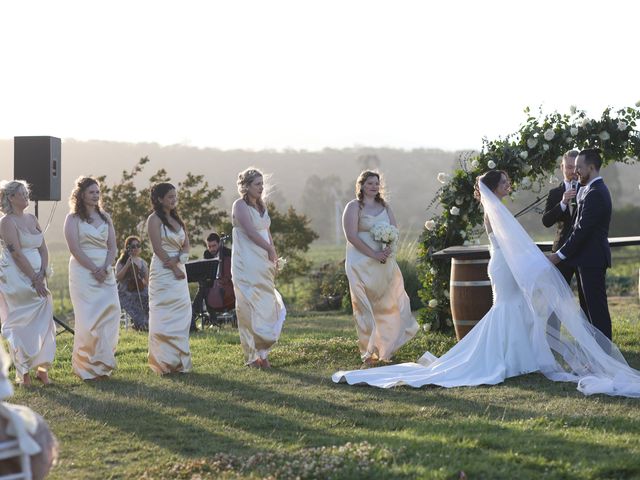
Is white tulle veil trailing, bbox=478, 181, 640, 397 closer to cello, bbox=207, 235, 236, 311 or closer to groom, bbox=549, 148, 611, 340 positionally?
groom, bbox=549, 148, 611, 340

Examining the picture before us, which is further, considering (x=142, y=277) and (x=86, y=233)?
(x=142, y=277)

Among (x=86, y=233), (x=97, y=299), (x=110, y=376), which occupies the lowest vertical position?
(x=110, y=376)

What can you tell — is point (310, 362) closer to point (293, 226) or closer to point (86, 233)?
point (86, 233)

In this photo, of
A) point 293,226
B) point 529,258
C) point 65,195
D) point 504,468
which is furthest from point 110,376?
point 65,195

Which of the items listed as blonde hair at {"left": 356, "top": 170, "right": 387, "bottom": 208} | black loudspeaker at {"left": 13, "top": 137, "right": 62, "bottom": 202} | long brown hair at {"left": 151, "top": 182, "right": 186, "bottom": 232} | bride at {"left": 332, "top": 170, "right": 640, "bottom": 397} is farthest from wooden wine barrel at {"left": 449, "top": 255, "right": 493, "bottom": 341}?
black loudspeaker at {"left": 13, "top": 137, "right": 62, "bottom": 202}

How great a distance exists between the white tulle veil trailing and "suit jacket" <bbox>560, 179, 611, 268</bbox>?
0.43 meters

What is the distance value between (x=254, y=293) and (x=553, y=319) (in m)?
3.41

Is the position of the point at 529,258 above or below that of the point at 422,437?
above

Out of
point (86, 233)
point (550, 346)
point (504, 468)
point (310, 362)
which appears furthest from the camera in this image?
point (310, 362)

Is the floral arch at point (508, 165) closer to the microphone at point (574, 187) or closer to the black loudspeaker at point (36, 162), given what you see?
the microphone at point (574, 187)

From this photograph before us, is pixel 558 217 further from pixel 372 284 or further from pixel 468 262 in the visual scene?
pixel 372 284

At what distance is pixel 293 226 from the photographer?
2578 cm

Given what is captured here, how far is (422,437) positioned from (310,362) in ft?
15.4

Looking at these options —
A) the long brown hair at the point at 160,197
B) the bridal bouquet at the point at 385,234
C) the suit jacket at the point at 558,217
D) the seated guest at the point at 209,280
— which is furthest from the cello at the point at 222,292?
the suit jacket at the point at 558,217
